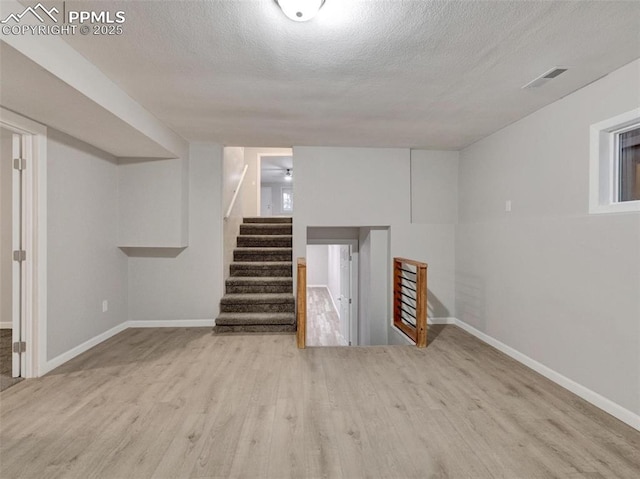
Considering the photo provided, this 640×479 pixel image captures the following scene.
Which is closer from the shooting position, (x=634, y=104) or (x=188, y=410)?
(x=634, y=104)

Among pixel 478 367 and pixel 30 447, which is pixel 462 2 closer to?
pixel 478 367

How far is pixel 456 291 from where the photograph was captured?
4.90m

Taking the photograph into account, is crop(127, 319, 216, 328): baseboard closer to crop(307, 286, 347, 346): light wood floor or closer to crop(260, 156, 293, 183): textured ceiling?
crop(307, 286, 347, 346): light wood floor

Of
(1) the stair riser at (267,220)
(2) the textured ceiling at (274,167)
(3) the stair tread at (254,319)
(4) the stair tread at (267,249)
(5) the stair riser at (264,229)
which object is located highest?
(2) the textured ceiling at (274,167)

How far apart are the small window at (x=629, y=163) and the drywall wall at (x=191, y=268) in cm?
405

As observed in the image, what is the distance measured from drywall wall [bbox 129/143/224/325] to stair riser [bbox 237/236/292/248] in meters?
1.04

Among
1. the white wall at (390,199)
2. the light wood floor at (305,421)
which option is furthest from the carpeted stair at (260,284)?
the light wood floor at (305,421)

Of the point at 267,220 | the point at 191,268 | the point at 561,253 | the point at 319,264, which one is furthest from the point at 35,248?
the point at 319,264

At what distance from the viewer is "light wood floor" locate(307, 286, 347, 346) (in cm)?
736

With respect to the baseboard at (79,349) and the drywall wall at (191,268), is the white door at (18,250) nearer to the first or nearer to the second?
the baseboard at (79,349)

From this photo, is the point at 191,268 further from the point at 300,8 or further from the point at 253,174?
the point at 300,8

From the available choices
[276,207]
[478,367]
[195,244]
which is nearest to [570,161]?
[478,367]

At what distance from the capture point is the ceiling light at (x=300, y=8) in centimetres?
171

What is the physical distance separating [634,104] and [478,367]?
2.33m
